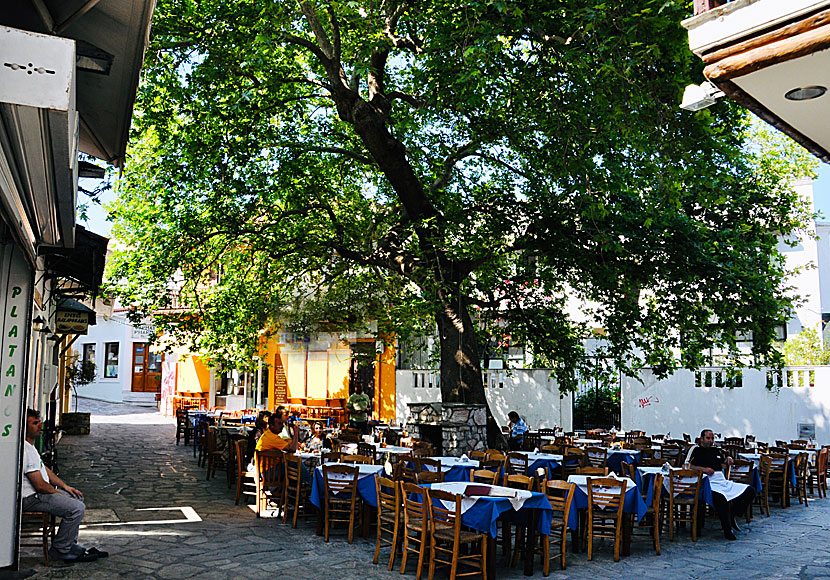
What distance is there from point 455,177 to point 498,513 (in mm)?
8857

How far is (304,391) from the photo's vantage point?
2481 cm

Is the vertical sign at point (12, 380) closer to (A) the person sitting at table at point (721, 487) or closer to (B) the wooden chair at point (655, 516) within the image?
(B) the wooden chair at point (655, 516)

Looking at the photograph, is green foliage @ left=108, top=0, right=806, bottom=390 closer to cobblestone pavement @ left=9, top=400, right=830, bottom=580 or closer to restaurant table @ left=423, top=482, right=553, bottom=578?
cobblestone pavement @ left=9, top=400, right=830, bottom=580

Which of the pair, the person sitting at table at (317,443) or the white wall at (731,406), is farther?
the white wall at (731,406)

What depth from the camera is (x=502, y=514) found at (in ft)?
25.5

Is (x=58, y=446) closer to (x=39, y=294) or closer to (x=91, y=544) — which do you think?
(x=39, y=294)

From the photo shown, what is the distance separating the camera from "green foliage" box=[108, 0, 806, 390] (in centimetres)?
937

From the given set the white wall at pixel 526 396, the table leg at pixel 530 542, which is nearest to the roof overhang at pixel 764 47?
the table leg at pixel 530 542

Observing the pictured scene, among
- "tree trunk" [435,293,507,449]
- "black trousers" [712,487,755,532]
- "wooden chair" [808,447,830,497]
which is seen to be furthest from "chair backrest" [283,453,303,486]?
"wooden chair" [808,447,830,497]

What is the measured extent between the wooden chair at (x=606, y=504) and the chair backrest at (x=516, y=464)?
228 cm

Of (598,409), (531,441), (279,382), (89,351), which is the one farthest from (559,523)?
(89,351)

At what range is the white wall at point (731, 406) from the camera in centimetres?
1767

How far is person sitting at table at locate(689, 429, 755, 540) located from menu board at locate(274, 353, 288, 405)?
16600mm

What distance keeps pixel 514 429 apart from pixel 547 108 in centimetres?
813
